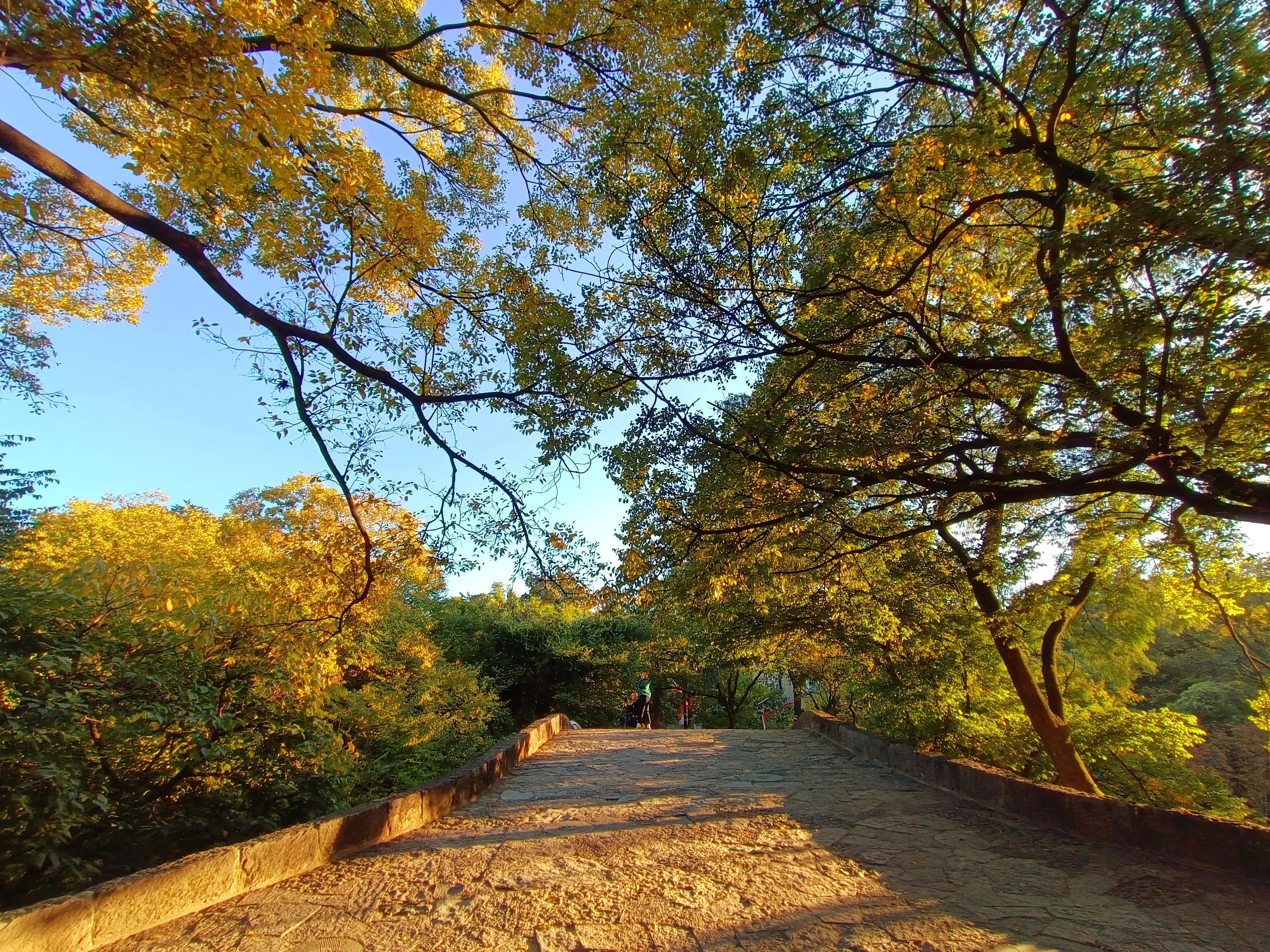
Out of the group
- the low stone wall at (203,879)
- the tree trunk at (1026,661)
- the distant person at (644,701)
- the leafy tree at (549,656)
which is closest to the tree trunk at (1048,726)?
the tree trunk at (1026,661)

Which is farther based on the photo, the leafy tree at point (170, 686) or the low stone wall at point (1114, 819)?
the leafy tree at point (170, 686)

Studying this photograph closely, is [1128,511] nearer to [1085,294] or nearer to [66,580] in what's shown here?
[1085,294]

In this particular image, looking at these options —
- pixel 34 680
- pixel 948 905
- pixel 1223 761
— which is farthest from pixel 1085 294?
pixel 1223 761

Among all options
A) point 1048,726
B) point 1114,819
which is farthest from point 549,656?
point 1114,819

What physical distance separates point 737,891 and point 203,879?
277 cm

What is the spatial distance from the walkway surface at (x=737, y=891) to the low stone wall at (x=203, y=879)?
93 mm

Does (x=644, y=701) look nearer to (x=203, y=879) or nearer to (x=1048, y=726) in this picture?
(x=1048, y=726)

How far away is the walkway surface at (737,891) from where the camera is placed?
2471 mm

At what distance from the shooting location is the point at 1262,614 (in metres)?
6.68

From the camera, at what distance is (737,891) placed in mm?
3010

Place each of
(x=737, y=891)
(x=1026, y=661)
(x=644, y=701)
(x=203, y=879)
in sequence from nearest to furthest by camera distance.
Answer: (x=203, y=879) < (x=737, y=891) < (x=1026, y=661) < (x=644, y=701)

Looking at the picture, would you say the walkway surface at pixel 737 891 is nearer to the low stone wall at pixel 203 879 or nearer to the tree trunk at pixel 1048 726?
the low stone wall at pixel 203 879

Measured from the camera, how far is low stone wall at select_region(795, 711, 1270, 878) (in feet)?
9.68

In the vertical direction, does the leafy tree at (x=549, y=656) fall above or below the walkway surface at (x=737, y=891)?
above
